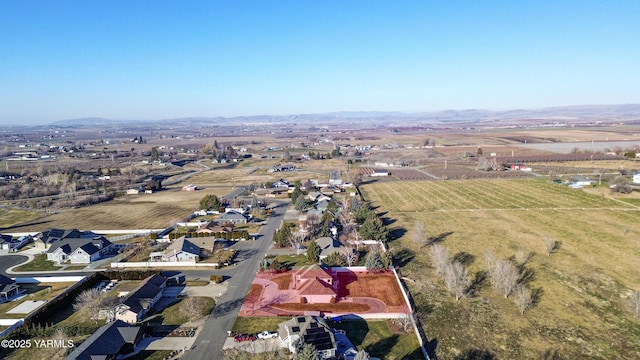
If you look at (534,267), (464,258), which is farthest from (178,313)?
(534,267)

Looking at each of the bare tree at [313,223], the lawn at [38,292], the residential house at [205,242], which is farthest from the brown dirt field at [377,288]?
the lawn at [38,292]

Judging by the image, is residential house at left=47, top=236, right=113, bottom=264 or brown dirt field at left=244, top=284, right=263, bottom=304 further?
residential house at left=47, top=236, right=113, bottom=264

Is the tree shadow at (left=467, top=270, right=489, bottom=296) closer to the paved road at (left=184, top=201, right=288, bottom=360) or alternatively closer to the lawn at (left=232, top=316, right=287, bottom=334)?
the lawn at (left=232, top=316, right=287, bottom=334)

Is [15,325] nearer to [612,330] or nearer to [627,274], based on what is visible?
[612,330]

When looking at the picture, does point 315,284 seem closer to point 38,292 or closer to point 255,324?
point 255,324

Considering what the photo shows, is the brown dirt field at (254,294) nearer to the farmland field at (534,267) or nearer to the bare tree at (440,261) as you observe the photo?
the farmland field at (534,267)

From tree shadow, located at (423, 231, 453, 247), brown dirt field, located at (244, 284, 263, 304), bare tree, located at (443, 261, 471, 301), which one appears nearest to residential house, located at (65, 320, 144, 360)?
brown dirt field, located at (244, 284, 263, 304)

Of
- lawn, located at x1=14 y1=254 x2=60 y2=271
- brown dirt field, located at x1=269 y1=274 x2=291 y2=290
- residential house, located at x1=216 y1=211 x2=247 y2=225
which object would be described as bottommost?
brown dirt field, located at x1=269 y1=274 x2=291 y2=290
